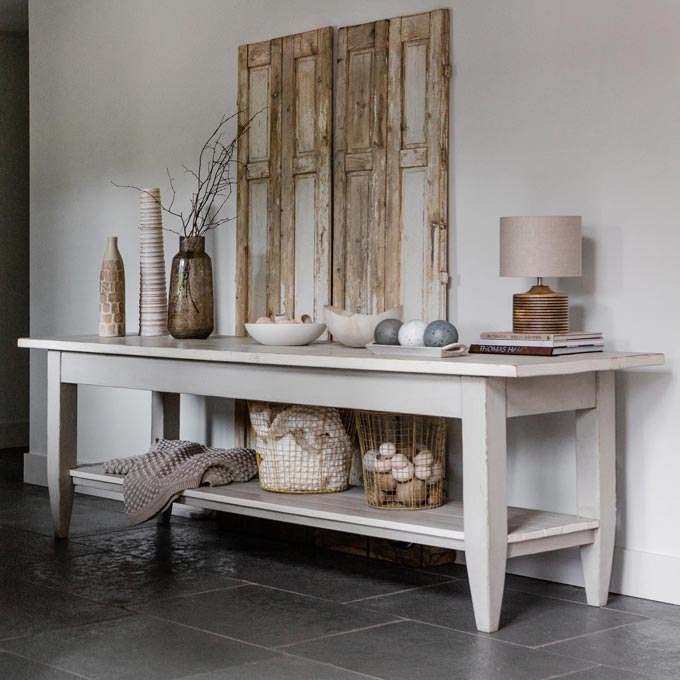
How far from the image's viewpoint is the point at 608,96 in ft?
11.9

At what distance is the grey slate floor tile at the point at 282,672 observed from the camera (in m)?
2.82

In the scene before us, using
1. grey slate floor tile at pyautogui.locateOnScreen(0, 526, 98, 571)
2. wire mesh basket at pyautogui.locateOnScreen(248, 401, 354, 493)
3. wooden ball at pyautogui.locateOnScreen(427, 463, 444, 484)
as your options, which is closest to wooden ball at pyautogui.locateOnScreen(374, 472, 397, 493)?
wooden ball at pyautogui.locateOnScreen(427, 463, 444, 484)

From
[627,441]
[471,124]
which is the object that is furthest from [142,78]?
[627,441]

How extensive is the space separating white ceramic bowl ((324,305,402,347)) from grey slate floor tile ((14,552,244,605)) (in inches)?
37.0

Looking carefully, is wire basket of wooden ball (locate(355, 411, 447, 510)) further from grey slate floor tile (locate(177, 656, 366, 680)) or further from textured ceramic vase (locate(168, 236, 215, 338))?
textured ceramic vase (locate(168, 236, 215, 338))

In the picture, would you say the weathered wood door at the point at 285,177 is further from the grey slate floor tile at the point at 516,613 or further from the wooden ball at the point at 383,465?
the grey slate floor tile at the point at 516,613

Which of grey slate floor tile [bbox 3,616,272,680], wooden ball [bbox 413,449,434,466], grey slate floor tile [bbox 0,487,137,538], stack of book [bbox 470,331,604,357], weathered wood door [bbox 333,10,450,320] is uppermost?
weathered wood door [bbox 333,10,450,320]

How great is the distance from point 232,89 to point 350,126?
2.63ft

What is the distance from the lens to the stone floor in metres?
2.90

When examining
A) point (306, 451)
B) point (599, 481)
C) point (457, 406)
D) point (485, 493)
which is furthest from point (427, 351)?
point (306, 451)

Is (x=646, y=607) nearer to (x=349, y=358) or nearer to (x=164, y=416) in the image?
(x=349, y=358)

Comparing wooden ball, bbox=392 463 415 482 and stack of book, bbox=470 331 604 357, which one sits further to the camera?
wooden ball, bbox=392 463 415 482

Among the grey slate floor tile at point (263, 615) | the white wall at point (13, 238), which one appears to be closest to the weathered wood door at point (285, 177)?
the grey slate floor tile at point (263, 615)

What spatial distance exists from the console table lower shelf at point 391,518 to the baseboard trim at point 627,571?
24 centimetres
